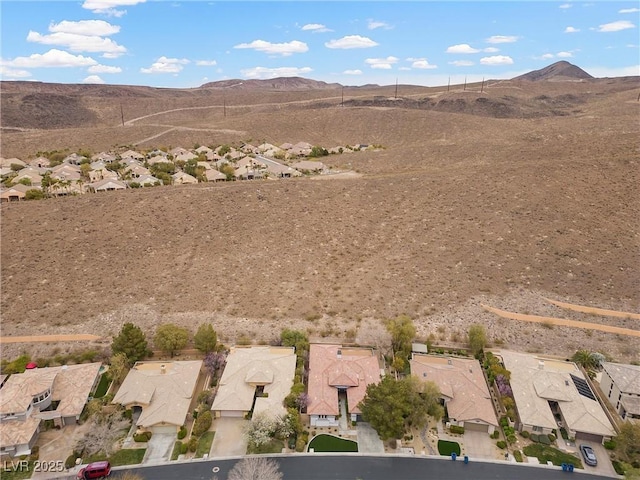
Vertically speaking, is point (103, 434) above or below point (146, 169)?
below

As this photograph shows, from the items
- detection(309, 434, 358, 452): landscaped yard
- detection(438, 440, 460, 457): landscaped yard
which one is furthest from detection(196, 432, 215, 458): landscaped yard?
detection(438, 440, 460, 457): landscaped yard

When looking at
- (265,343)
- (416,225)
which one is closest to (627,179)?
(416,225)

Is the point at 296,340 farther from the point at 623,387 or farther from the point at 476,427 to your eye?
the point at 623,387

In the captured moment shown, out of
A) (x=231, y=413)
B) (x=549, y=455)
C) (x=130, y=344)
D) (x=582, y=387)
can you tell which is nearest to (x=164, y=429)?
(x=231, y=413)

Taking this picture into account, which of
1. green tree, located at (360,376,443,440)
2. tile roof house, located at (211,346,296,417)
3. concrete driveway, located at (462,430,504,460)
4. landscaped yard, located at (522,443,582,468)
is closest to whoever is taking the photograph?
landscaped yard, located at (522,443,582,468)

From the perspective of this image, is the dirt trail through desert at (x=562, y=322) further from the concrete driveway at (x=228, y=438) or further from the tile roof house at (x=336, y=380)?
the concrete driveway at (x=228, y=438)

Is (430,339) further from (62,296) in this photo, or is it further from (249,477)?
(62,296)

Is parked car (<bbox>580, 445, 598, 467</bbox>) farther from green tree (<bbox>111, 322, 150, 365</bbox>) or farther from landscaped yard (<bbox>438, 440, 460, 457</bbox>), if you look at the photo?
green tree (<bbox>111, 322, 150, 365</bbox>)
